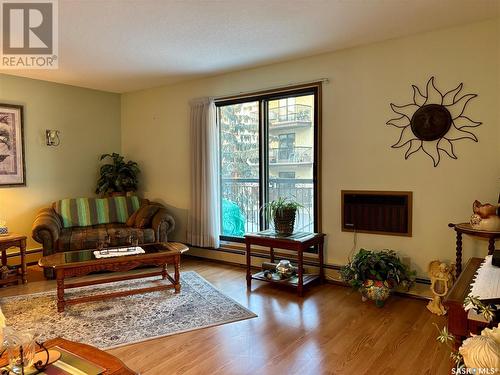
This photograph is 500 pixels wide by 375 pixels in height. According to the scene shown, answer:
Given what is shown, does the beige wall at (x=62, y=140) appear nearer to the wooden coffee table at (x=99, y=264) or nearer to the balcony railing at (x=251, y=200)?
the wooden coffee table at (x=99, y=264)

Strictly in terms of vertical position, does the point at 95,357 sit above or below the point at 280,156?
below

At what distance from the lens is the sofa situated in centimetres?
421

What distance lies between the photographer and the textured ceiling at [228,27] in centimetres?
280

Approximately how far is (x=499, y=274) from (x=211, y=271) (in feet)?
10.6

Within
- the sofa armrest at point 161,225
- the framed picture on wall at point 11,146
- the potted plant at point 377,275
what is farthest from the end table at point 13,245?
the potted plant at point 377,275

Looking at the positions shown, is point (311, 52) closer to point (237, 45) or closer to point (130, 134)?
point (237, 45)

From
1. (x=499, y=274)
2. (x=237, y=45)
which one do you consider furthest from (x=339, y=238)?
(x=237, y=45)

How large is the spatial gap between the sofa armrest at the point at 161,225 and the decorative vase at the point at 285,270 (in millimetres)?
1678

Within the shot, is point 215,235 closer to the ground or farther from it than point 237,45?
closer to the ground

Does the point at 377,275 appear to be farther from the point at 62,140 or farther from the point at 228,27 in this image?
the point at 62,140

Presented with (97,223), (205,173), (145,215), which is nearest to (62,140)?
(97,223)

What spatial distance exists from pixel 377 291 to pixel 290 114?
2235 millimetres

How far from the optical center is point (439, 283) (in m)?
3.20

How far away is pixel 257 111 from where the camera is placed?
15.1 ft
